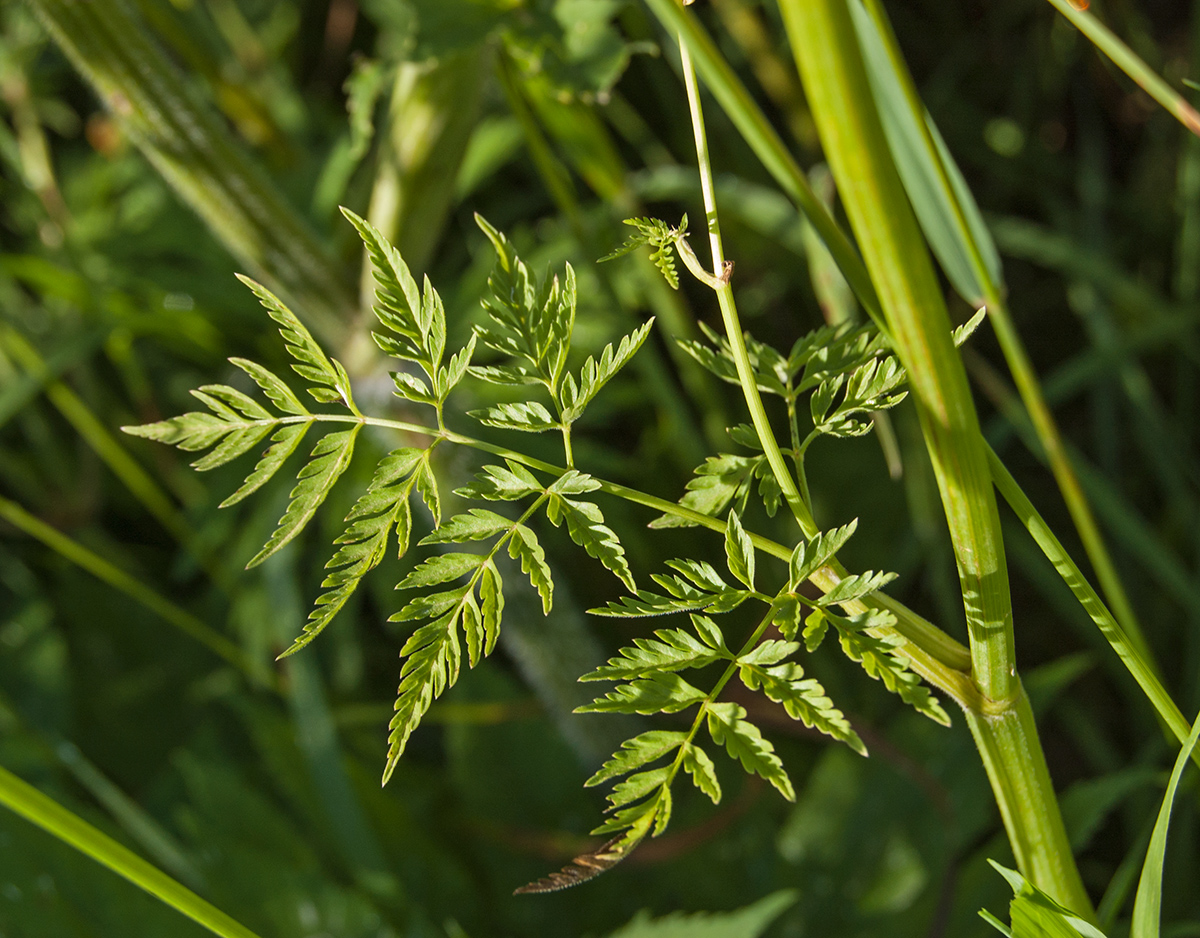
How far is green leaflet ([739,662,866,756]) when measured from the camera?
0.41 metres

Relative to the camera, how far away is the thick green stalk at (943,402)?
1.08ft

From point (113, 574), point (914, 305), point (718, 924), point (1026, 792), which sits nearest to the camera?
point (914, 305)

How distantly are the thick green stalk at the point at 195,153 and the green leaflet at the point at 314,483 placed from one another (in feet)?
1.48

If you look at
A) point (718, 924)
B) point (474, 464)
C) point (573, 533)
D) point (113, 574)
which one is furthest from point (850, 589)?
point (113, 574)

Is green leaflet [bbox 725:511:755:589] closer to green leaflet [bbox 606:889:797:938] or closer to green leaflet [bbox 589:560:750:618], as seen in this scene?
green leaflet [bbox 589:560:750:618]

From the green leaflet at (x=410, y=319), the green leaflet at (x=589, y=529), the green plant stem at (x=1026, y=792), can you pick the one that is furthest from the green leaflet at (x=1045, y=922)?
the green leaflet at (x=410, y=319)

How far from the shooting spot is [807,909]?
1.02 m

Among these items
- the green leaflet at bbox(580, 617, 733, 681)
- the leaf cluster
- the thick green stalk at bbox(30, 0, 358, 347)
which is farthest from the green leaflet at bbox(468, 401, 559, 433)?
the thick green stalk at bbox(30, 0, 358, 347)

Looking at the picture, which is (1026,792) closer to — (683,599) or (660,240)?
(683,599)

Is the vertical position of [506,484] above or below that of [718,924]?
above

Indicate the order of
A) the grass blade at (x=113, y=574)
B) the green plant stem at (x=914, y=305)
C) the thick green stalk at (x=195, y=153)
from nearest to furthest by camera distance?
the green plant stem at (x=914, y=305)
the thick green stalk at (x=195, y=153)
the grass blade at (x=113, y=574)

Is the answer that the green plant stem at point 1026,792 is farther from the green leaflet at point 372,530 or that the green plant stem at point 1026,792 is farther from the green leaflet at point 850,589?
the green leaflet at point 372,530

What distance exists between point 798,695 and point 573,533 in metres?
0.12

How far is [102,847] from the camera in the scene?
47cm
